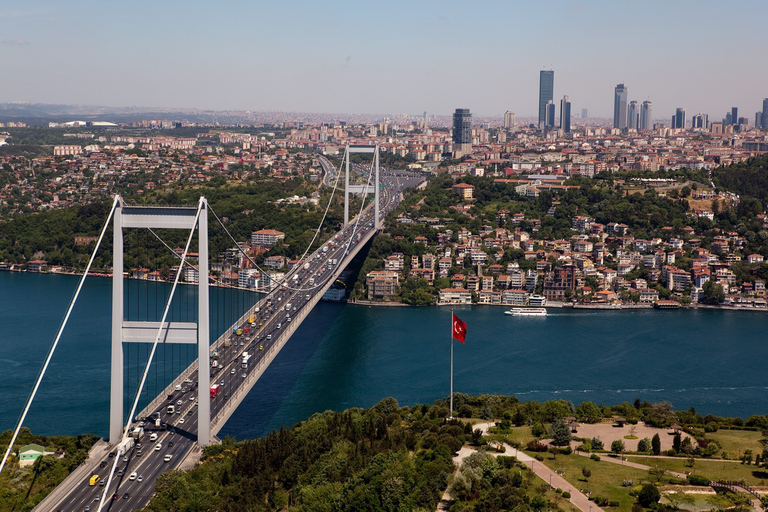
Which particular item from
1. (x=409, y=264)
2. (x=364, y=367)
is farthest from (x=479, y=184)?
(x=364, y=367)

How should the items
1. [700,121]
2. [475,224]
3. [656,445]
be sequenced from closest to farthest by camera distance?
[656,445]
[475,224]
[700,121]

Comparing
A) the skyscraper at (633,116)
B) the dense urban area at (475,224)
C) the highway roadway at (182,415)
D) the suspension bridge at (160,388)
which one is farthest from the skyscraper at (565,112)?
the suspension bridge at (160,388)

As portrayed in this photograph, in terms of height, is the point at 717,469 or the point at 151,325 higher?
the point at 151,325

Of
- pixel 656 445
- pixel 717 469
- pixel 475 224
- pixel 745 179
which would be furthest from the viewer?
pixel 745 179

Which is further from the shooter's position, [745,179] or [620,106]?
[620,106]

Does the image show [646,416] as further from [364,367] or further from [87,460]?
[87,460]

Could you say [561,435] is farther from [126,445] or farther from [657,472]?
[126,445]

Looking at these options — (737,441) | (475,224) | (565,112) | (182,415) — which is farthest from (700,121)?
(182,415)
